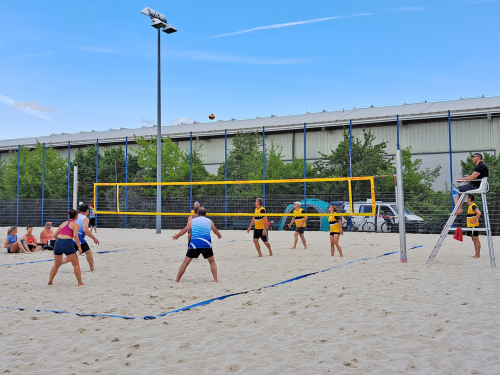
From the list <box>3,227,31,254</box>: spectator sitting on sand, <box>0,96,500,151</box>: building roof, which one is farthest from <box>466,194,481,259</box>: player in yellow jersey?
<box>0,96,500,151</box>: building roof

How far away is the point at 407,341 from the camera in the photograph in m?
3.88

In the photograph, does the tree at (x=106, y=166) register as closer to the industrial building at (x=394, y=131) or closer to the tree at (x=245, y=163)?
the industrial building at (x=394, y=131)

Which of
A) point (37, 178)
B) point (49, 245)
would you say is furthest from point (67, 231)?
point (37, 178)

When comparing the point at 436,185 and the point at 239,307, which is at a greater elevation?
the point at 436,185

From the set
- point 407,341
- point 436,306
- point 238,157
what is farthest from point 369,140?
point 407,341

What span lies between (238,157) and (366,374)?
1917 centimetres

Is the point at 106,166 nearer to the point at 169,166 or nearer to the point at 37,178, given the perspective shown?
the point at 37,178

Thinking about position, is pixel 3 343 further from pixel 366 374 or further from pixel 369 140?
pixel 369 140

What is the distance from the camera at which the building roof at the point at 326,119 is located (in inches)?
846

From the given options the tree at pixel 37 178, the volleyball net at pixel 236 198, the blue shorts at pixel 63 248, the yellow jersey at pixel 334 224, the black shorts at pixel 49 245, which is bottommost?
the black shorts at pixel 49 245

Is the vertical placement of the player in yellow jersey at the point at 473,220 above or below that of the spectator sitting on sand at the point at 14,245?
above

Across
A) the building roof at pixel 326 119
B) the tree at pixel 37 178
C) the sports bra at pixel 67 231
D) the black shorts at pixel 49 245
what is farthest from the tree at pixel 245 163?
the sports bra at pixel 67 231

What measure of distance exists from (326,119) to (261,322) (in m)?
23.8

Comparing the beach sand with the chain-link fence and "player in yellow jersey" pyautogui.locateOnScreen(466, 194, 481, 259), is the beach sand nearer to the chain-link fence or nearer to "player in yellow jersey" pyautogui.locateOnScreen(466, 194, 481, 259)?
"player in yellow jersey" pyautogui.locateOnScreen(466, 194, 481, 259)
